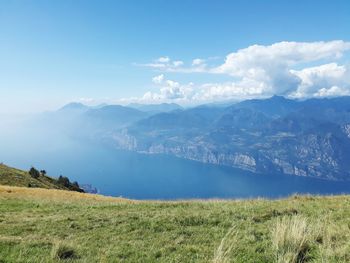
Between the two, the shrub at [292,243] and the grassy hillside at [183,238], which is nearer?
the shrub at [292,243]

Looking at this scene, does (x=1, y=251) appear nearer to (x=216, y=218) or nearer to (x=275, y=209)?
(x=216, y=218)

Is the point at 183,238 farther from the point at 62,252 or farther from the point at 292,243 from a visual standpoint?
the point at 62,252

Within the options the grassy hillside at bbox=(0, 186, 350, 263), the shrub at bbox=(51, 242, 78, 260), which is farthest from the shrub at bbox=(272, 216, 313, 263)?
the shrub at bbox=(51, 242, 78, 260)

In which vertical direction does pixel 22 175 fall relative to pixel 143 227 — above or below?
below

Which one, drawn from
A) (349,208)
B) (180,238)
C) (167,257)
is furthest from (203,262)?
(349,208)

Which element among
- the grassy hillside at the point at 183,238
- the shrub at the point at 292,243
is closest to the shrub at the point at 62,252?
the grassy hillside at the point at 183,238

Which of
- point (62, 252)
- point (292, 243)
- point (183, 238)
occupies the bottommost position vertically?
point (183, 238)

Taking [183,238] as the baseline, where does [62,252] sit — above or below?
above

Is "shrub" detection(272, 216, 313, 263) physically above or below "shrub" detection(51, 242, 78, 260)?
above

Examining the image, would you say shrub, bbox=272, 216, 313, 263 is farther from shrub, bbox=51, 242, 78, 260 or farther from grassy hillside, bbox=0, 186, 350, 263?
shrub, bbox=51, 242, 78, 260

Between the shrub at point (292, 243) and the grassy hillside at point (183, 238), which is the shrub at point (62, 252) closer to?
the grassy hillside at point (183, 238)

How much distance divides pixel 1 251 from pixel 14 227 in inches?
179

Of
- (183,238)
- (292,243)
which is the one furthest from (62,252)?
(292,243)

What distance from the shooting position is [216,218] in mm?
15391
